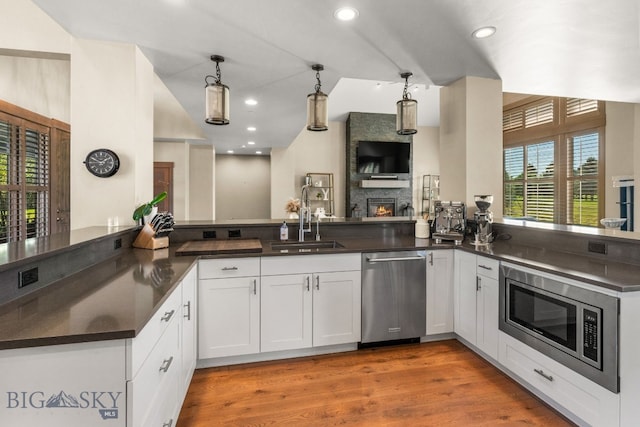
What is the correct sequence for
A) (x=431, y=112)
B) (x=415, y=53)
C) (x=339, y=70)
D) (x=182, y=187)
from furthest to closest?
(x=431, y=112)
(x=182, y=187)
(x=339, y=70)
(x=415, y=53)

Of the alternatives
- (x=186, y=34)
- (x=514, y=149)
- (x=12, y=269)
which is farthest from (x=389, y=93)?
(x=12, y=269)

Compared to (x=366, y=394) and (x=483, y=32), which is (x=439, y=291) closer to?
(x=366, y=394)

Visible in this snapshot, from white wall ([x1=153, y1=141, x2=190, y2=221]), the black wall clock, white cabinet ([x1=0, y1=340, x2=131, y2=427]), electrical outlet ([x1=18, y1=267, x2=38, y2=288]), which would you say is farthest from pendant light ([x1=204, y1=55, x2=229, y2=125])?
white wall ([x1=153, y1=141, x2=190, y2=221])

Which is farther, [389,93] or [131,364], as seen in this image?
[389,93]

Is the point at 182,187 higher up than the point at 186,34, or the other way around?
the point at 186,34

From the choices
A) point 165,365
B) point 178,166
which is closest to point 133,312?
point 165,365

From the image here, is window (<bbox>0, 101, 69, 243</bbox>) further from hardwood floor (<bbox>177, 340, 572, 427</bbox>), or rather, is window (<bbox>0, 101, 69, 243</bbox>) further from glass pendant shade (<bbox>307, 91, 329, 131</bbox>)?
glass pendant shade (<bbox>307, 91, 329, 131</bbox>)

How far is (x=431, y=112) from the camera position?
8172 mm

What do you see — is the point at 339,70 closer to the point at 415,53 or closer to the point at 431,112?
the point at 415,53

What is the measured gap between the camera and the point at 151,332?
1236mm

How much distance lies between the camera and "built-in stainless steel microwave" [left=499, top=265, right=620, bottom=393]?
1.53 metres

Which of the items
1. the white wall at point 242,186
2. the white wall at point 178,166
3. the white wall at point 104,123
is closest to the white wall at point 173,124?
the white wall at point 178,166

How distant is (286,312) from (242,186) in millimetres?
7317

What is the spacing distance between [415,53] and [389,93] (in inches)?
179
